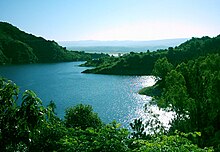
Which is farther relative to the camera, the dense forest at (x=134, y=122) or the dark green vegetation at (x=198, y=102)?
the dark green vegetation at (x=198, y=102)

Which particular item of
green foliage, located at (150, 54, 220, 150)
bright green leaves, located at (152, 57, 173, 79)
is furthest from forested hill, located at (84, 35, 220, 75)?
green foliage, located at (150, 54, 220, 150)

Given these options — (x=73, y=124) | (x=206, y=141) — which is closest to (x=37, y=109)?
(x=206, y=141)

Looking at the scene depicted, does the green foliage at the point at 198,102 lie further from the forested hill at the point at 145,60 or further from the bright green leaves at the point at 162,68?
the forested hill at the point at 145,60

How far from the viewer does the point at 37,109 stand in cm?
563

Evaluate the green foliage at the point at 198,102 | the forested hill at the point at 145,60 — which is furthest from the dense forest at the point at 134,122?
the forested hill at the point at 145,60

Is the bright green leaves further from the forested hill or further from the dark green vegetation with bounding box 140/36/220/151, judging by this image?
the forested hill

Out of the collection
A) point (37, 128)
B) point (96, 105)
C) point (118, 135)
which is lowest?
point (96, 105)

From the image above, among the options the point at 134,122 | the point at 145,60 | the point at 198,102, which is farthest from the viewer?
the point at 145,60

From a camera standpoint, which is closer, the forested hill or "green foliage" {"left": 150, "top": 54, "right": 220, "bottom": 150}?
"green foliage" {"left": 150, "top": 54, "right": 220, "bottom": 150}

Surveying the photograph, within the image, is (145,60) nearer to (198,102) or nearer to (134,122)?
(198,102)

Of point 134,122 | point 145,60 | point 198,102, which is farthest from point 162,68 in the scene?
point 145,60

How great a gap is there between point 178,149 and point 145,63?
427 ft

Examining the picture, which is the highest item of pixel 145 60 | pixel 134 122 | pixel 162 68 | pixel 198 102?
pixel 145 60

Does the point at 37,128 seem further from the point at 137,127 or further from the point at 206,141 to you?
the point at 206,141
